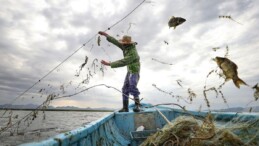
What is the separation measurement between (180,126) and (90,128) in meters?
1.44

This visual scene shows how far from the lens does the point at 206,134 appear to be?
2.37 metres

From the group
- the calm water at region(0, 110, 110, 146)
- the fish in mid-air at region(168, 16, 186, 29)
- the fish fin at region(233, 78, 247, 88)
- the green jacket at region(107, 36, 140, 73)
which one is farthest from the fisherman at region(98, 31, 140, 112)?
A: the fish fin at region(233, 78, 247, 88)

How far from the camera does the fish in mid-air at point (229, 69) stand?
254 cm

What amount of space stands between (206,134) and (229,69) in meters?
0.78

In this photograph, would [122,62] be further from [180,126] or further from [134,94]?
[180,126]

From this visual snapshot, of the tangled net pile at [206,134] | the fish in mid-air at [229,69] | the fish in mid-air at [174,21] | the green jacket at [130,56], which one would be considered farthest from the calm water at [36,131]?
the fish in mid-air at [229,69]

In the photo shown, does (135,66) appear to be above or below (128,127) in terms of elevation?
above

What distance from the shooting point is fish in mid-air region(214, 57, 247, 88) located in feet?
8.33

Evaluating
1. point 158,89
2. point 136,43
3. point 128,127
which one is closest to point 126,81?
point 136,43

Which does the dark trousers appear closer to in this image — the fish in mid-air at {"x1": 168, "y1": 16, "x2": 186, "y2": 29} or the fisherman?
the fisherman

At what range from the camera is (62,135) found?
2436 millimetres

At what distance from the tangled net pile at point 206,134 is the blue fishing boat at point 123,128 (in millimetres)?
56

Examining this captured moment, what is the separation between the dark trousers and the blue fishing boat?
113 cm

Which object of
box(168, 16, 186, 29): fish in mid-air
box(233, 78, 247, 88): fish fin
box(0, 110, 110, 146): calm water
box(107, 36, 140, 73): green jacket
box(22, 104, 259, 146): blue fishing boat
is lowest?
box(0, 110, 110, 146): calm water
